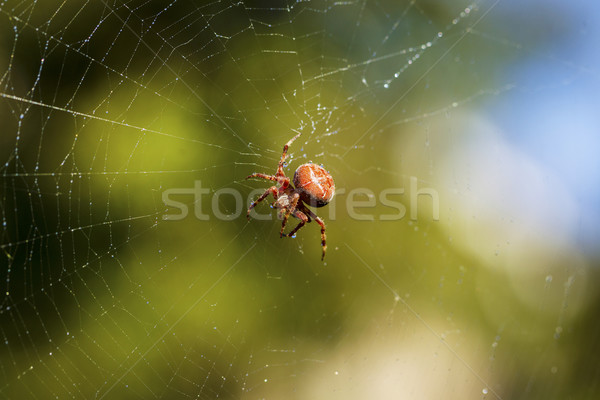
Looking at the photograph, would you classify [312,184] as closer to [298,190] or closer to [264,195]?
[298,190]

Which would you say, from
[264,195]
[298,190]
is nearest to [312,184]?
[298,190]

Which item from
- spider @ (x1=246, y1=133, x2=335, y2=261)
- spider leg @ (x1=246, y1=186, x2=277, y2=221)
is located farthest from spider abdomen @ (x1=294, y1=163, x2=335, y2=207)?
spider leg @ (x1=246, y1=186, x2=277, y2=221)

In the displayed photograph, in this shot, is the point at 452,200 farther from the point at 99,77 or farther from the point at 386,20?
the point at 99,77

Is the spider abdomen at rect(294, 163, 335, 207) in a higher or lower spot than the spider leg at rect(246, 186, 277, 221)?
higher

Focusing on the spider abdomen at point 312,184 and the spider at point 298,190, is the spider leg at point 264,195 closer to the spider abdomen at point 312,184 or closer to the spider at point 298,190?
the spider at point 298,190

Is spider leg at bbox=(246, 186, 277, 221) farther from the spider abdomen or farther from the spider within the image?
the spider abdomen

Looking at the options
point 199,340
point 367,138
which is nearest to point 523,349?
point 367,138
